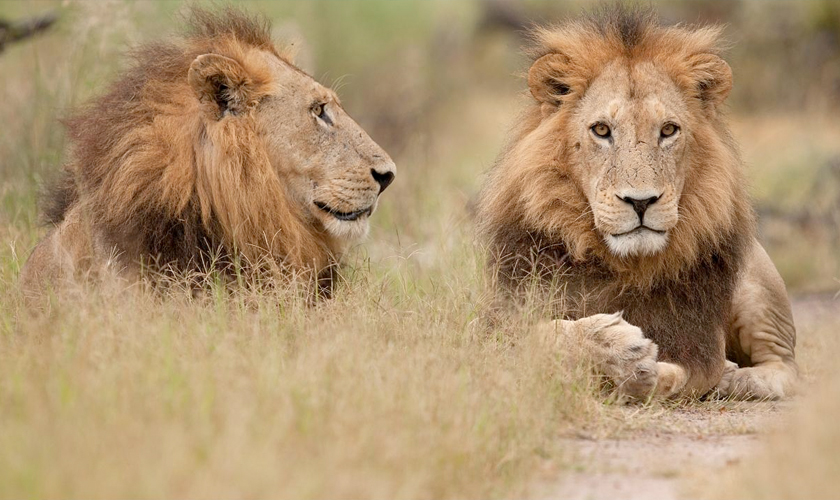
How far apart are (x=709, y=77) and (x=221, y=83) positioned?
2.26 metres

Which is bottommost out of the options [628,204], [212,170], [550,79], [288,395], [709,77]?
[288,395]

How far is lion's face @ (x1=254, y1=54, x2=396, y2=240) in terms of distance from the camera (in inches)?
215

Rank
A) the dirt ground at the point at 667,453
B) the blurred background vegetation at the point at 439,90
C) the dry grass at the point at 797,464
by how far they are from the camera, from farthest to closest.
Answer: the blurred background vegetation at the point at 439,90, the dirt ground at the point at 667,453, the dry grass at the point at 797,464

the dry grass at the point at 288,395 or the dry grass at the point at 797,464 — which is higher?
the dry grass at the point at 797,464

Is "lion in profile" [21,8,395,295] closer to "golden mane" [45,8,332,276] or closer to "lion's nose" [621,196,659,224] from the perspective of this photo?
"golden mane" [45,8,332,276]

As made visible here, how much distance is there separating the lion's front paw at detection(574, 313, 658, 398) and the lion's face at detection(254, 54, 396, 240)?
3.81ft

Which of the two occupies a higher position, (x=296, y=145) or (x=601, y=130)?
(x=601, y=130)

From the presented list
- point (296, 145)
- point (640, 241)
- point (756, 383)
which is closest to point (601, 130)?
point (640, 241)

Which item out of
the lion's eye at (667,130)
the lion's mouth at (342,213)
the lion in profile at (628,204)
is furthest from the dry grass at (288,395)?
the lion's eye at (667,130)

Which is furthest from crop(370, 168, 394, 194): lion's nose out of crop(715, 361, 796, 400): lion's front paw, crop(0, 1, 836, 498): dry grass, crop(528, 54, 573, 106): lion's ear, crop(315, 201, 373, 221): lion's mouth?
crop(715, 361, 796, 400): lion's front paw

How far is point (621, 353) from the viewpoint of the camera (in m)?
5.13

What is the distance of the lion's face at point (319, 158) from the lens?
5.47 m

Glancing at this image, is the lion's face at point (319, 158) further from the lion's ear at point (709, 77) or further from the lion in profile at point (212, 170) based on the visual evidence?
the lion's ear at point (709, 77)

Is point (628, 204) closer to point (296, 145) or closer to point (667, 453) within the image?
point (667, 453)
